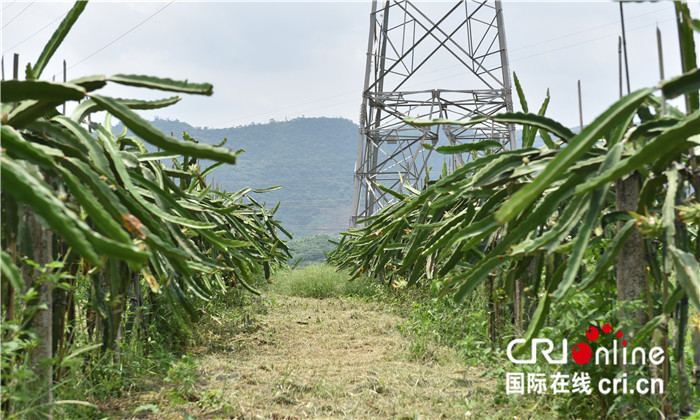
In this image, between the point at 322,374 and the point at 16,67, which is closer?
the point at 16,67

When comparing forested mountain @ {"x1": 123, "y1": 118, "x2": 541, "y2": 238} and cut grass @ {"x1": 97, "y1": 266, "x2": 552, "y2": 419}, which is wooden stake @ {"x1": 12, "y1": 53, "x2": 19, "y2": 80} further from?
forested mountain @ {"x1": 123, "y1": 118, "x2": 541, "y2": 238}

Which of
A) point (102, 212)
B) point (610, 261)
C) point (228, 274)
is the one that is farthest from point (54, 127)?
point (228, 274)

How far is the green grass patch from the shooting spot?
6.95 m

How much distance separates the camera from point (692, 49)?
179 cm

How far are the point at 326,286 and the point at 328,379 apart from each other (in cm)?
436

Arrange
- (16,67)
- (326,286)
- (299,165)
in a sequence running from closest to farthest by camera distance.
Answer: (16,67), (326,286), (299,165)

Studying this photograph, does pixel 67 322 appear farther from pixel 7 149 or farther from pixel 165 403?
pixel 7 149

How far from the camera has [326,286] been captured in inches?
291

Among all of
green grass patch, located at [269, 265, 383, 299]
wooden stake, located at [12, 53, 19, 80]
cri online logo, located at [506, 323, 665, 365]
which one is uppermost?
wooden stake, located at [12, 53, 19, 80]

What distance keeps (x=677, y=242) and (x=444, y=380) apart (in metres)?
1.45

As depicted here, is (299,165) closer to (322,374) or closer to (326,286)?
(326,286)

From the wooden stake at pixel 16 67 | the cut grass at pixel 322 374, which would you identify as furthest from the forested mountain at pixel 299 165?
the wooden stake at pixel 16 67

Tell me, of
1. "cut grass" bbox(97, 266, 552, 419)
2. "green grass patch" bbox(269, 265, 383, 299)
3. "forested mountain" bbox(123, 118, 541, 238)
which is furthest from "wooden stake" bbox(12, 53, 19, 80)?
"forested mountain" bbox(123, 118, 541, 238)

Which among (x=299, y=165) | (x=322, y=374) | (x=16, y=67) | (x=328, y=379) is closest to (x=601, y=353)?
(x=328, y=379)
